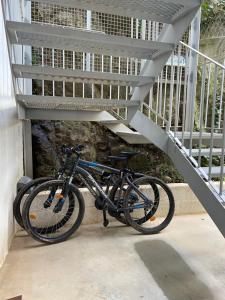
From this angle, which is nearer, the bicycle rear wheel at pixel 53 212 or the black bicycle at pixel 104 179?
the bicycle rear wheel at pixel 53 212

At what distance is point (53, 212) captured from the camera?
282cm

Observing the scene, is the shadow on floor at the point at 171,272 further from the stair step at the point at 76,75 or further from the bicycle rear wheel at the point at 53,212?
the stair step at the point at 76,75

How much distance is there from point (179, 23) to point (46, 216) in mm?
2373

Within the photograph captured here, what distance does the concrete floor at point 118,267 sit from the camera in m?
1.90

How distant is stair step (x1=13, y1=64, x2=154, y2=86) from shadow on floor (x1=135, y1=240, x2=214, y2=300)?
166 centimetres

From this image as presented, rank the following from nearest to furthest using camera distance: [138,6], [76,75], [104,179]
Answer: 1. [138,6]
2. [76,75]
3. [104,179]

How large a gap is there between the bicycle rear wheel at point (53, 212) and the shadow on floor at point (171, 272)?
81 cm

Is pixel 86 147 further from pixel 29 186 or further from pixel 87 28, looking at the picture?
pixel 87 28

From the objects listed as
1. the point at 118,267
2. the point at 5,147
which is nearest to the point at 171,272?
the point at 118,267

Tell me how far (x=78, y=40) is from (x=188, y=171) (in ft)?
4.65


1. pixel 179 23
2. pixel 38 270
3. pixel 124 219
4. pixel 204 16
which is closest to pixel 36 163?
pixel 124 219

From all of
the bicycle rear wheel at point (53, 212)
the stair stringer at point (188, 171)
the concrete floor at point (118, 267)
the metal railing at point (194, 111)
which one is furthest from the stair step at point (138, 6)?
the concrete floor at point (118, 267)

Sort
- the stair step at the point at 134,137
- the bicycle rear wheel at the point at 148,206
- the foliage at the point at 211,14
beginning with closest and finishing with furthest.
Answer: the bicycle rear wheel at the point at 148,206 < the stair step at the point at 134,137 < the foliage at the point at 211,14

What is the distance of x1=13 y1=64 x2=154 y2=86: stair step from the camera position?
2.11m
